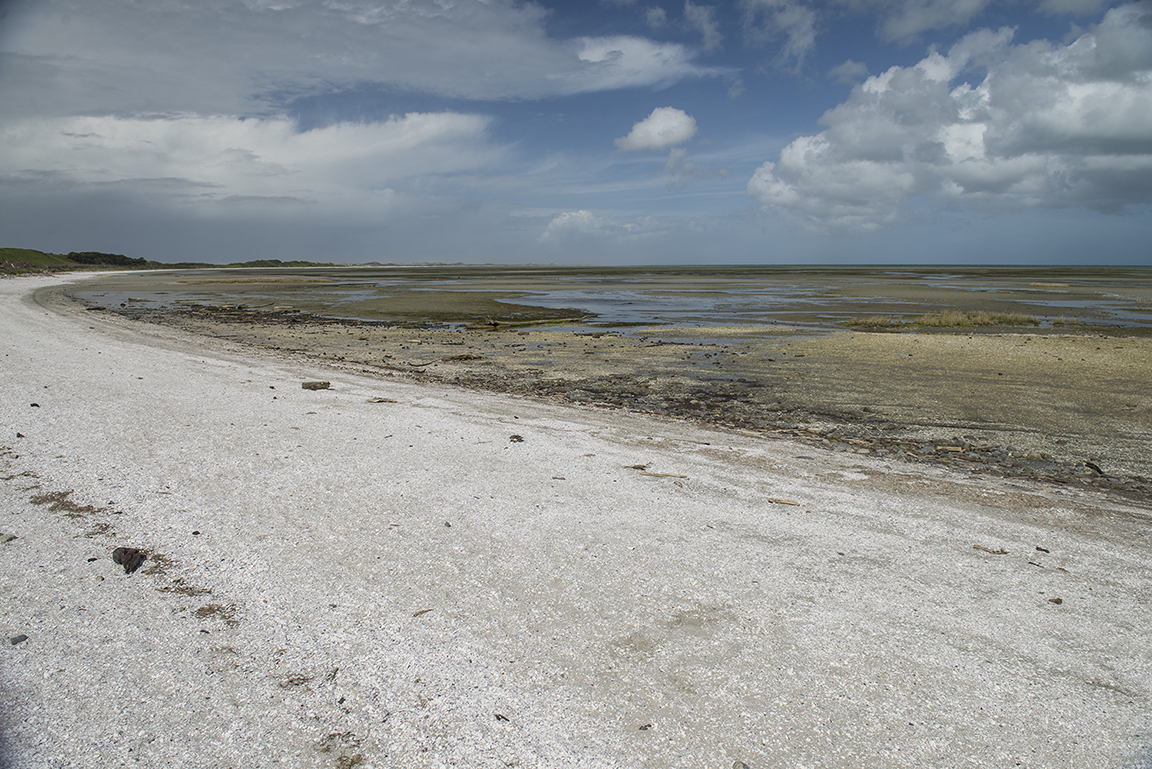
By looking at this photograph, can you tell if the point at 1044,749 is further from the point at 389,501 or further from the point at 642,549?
the point at 389,501

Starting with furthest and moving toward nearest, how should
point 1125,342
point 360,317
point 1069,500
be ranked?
point 360,317, point 1125,342, point 1069,500

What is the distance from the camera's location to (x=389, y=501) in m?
5.55

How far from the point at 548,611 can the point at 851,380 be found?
1119 cm

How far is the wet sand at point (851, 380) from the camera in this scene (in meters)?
8.42

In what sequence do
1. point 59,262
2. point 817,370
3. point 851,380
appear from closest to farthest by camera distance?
point 851,380
point 817,370
point 59,262

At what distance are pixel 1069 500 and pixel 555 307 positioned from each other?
3041cm

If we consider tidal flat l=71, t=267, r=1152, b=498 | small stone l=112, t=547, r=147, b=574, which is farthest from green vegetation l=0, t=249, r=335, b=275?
small stone l=112, t=547, r=147, b=574

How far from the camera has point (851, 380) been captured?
1307 centimetres

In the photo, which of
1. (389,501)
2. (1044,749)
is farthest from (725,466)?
(1044,749)

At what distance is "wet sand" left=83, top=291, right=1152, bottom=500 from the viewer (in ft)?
27.6

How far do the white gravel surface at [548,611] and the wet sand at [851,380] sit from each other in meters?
1.96

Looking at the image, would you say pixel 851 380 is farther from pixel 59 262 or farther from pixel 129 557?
pixel 59 262

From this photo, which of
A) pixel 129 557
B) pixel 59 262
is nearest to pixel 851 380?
pixel 129 557

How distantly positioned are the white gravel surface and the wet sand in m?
1.96
